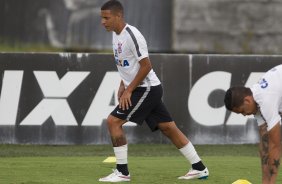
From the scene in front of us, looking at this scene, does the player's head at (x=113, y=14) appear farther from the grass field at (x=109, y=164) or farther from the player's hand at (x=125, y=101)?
the grass field at (x=109, y=164)

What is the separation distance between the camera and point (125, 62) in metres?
9.97

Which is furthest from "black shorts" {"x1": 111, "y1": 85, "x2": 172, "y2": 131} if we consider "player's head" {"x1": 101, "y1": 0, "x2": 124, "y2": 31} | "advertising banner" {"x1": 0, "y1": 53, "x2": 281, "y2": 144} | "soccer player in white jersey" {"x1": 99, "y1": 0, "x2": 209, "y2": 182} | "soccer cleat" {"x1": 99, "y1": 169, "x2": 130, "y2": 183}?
"advertising banner" {"x1": 0, "y1": 53, "x2": 281, "y2": 144}

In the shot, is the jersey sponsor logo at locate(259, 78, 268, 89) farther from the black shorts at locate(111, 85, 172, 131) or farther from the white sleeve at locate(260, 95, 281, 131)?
the black shorts at locate(111, 85, 172, 131)

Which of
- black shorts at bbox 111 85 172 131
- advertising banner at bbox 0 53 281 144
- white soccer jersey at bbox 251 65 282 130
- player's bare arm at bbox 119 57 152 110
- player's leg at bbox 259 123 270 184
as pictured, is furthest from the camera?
advertising banner at bbox 0 53 281 144

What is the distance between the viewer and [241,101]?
26.0 ft

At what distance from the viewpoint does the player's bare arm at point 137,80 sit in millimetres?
9812

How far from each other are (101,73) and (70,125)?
1.00m

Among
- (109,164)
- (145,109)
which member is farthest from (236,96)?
(109,164)

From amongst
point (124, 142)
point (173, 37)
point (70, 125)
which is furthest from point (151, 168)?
point (173, 37)

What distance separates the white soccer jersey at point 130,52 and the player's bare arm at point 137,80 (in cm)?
7

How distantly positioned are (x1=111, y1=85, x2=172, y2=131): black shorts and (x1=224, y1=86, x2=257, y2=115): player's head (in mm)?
2180

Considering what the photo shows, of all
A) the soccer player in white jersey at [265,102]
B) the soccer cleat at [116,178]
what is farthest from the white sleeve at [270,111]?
the soccer cleat at [116,178]

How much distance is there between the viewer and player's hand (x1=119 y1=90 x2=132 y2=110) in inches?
388

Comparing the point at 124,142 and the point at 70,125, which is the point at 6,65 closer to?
the point at 70,125
